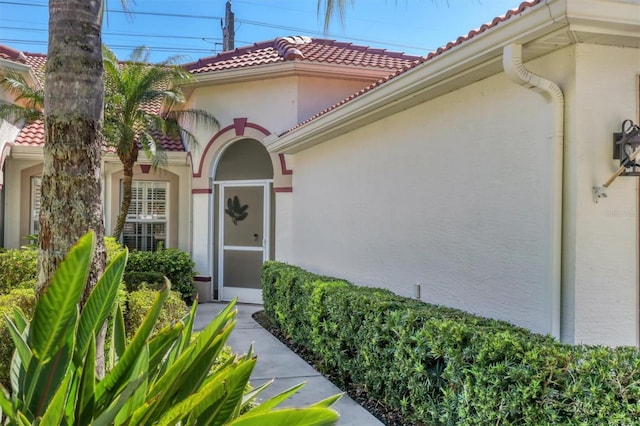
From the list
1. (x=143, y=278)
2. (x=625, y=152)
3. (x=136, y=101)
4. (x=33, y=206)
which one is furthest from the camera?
(x=33, y=206)

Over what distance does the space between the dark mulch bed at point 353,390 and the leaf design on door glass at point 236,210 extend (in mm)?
3941

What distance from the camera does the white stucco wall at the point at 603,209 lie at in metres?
4.34

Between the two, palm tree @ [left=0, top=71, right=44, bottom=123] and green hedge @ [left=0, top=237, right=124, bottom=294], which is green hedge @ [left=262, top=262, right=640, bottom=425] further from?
palm tree @ [left=0, top=71, right=44, bottom=123]

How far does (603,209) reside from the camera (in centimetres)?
440

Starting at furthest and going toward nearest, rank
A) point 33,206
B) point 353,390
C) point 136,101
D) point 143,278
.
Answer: point 33,206 < point 136,101 < point 143,278 < point 353,390

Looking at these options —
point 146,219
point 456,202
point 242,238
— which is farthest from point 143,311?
point 146,219

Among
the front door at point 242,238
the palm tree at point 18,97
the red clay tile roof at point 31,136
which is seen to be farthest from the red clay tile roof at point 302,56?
the red clay tile roof at point 31,136

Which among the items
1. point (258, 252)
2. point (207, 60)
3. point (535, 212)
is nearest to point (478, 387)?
point (535, 212)

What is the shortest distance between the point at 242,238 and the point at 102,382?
31.8ft

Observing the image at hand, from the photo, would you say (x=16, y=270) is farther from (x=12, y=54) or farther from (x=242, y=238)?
(x=12, y=54)

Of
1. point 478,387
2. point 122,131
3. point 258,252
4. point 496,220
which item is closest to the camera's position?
point 478,387

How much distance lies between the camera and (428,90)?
19.3 ft

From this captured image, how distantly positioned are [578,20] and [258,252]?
892 cm

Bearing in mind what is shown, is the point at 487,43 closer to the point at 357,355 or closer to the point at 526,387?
the point at 526,387
